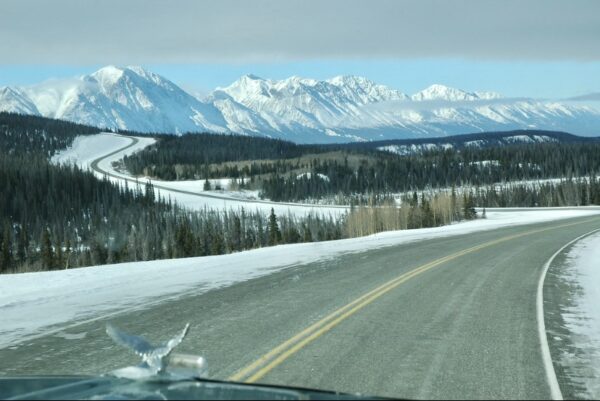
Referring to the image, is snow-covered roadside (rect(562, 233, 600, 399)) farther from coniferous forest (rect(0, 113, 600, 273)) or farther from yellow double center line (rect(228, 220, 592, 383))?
coniferous forest (rect(0, 113, 600, 273))

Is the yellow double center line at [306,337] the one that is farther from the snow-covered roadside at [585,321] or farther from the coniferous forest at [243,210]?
the coniferous forest at [243,210]

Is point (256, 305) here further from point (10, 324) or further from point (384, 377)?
point (384, 377)

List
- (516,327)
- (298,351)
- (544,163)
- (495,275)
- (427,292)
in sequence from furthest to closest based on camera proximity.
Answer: (544,163) → (495,275) → (427,292) → (516,327) → (298,351)

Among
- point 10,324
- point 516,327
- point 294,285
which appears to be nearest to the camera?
point 516,327

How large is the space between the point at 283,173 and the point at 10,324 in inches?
6408

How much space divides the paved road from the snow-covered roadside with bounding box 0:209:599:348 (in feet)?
2.66

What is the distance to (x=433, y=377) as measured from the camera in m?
6.88

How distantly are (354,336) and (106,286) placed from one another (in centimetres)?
799

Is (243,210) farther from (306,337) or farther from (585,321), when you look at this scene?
(306,337)

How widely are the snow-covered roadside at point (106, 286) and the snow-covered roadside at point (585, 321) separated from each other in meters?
7.71

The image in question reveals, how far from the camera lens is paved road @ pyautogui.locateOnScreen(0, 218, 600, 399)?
271 inches

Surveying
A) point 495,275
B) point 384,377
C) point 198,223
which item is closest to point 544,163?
point 198,223

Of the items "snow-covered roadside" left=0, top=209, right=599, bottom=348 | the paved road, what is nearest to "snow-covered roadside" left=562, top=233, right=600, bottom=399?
the paved road

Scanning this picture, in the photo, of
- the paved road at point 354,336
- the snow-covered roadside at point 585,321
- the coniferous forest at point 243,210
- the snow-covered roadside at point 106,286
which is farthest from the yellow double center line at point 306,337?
the coniferous forest at point 243,210
